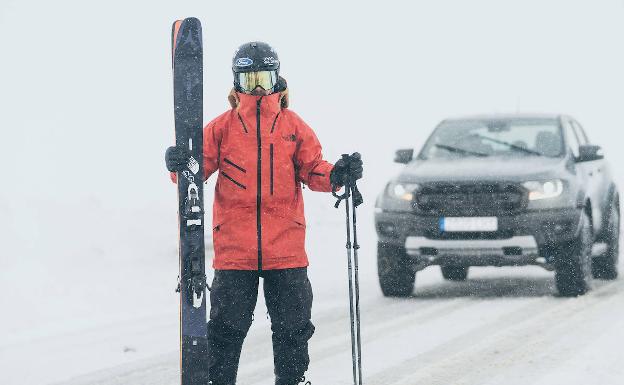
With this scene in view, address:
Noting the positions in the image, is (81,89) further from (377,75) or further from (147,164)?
(377,75)

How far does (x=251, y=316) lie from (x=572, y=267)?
5.68 metres

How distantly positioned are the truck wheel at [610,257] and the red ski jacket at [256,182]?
7.57 meters

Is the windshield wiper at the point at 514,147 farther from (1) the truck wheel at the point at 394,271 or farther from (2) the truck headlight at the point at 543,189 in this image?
(1) the truck wheel at the point at 394,271

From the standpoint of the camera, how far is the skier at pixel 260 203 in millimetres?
5090

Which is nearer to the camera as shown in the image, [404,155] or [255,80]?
[255,80]

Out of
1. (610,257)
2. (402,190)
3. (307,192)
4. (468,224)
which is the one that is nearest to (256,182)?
(468,224)

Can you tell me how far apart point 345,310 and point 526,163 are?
231cm

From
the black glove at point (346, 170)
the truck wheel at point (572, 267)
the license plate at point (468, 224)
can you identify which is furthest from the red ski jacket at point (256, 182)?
the truck wheel at point (572, 267)

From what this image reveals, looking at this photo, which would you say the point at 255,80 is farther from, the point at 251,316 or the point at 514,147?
the point at 514,147

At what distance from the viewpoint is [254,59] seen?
5117 millimetres

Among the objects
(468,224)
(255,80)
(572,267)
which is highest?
(255,80)

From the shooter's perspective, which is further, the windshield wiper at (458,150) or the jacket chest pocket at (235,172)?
the windshield wiper at (458,150)

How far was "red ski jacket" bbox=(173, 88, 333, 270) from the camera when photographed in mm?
5078

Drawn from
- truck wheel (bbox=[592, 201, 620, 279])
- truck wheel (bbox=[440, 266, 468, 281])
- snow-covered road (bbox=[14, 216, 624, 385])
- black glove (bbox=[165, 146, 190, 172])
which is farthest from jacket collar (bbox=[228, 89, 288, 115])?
truck wheel (bbox=[440, 266, 468, 281])
